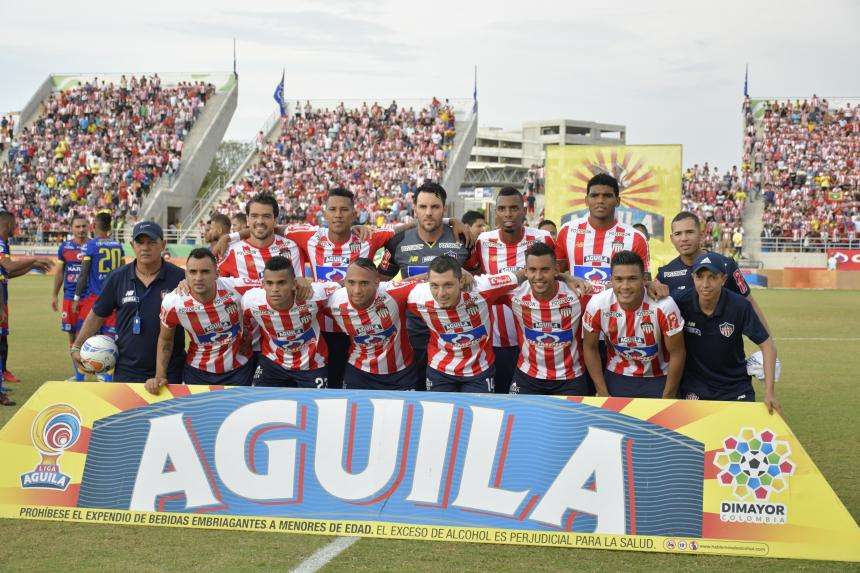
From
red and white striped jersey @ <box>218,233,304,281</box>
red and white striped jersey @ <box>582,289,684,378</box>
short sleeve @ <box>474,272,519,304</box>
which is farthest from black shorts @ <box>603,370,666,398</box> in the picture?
red and white striped jersey @ <box>218,233,304,281</box>

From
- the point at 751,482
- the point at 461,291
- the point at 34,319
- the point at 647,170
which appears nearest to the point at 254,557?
the point at 461,291

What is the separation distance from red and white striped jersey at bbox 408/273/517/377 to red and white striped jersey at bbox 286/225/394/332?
45.9 inches

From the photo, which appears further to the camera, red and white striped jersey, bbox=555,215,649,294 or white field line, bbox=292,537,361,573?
red and white striped jersey, bbox=555,215,649,294

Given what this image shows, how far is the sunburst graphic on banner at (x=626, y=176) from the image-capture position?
2172 cm

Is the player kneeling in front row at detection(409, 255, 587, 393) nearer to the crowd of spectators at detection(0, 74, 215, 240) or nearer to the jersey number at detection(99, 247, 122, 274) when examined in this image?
the jersey number at detection(99, 247, 122, 274)

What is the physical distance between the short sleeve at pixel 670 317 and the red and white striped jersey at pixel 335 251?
2525 mm

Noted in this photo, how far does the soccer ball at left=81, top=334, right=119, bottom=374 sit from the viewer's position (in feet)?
22.0

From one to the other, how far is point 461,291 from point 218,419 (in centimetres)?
196

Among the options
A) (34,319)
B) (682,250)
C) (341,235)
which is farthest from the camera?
(34,319)

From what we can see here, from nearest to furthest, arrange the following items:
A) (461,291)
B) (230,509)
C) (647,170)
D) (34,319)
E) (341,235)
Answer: (230,509) < (461,291) < (341,235) < (34,319) < (647,170)

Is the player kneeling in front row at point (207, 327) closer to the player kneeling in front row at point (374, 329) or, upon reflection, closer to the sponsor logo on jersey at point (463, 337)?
the player kneeling in front row at point (374, 329)

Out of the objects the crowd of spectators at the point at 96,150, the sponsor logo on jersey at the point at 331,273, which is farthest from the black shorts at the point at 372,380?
the crowd of spectators at the point at 96,150

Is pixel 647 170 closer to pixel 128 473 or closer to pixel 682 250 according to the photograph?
pixel 682 250

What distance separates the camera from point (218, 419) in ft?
19.1
